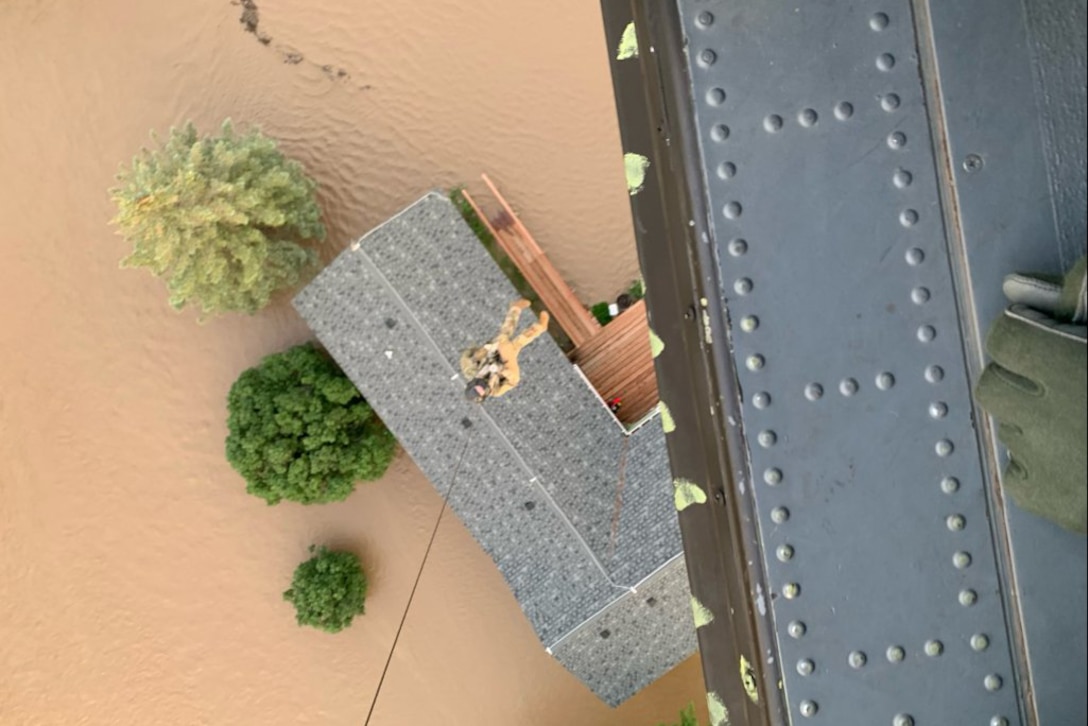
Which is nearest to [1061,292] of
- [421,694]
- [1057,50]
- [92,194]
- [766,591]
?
[1057,50]

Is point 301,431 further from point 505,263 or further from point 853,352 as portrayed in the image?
point 853,352

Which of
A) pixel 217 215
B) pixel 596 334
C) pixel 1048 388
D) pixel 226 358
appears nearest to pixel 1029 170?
pixel 1048 388

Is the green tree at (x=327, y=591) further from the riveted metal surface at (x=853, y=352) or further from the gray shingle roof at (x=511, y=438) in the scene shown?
the riveted metal surface at (x=853, y=352)

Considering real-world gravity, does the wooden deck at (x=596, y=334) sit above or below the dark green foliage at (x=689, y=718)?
above

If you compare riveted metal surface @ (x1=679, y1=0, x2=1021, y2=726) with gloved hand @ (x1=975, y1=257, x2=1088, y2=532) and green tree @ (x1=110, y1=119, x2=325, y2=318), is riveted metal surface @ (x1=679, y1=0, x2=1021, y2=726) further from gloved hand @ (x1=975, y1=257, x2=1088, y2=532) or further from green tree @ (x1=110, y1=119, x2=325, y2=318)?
green tree @ (x1=110, y1=119, x2=325, y2=318)

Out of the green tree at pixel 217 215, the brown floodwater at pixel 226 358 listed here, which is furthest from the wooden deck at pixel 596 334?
the green tree at pixel 217 215

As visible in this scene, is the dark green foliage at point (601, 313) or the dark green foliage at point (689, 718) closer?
the dark green foliage at point (689, 718)

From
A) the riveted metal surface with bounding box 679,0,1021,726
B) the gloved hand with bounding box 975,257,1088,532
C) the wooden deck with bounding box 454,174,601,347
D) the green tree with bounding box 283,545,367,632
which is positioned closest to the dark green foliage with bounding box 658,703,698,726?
the green tree with bounding box 283,545,367,632

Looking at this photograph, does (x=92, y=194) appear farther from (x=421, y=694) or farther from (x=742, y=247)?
(x=742, y=247)
